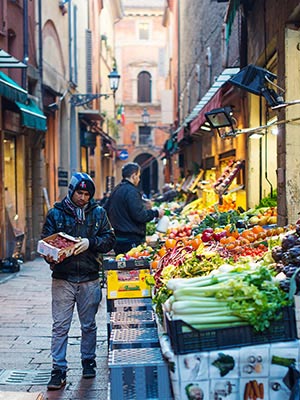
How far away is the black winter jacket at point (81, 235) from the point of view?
538cm

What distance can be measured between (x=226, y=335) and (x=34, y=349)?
144 inches

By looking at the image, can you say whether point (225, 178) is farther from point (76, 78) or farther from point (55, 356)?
point (76, 78)

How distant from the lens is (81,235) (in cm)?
544

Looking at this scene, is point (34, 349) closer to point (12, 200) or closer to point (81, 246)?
point (81, 246)

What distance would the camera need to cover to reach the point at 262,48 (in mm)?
8836

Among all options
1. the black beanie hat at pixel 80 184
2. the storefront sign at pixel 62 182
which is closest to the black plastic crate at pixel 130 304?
the black beanie hat at pixel 80 184

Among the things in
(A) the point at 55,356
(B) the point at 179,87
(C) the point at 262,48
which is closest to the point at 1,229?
(C) the point at 262,48

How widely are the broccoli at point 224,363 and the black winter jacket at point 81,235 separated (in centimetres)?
218

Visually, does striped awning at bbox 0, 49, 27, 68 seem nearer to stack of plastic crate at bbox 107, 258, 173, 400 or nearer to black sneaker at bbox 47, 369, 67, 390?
black sneaker at bbox 47, 369, 67, 390

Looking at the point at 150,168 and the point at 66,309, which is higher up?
the point at 150,168

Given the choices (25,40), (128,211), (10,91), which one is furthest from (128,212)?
(25,40)

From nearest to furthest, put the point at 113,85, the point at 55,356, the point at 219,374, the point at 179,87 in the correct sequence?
1. the point at 219,374
2. the point at 55,356
3. the point at 113,85
4. the point at 179,87

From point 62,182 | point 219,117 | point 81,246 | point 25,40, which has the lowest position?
point 81,246

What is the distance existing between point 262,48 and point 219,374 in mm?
6396
